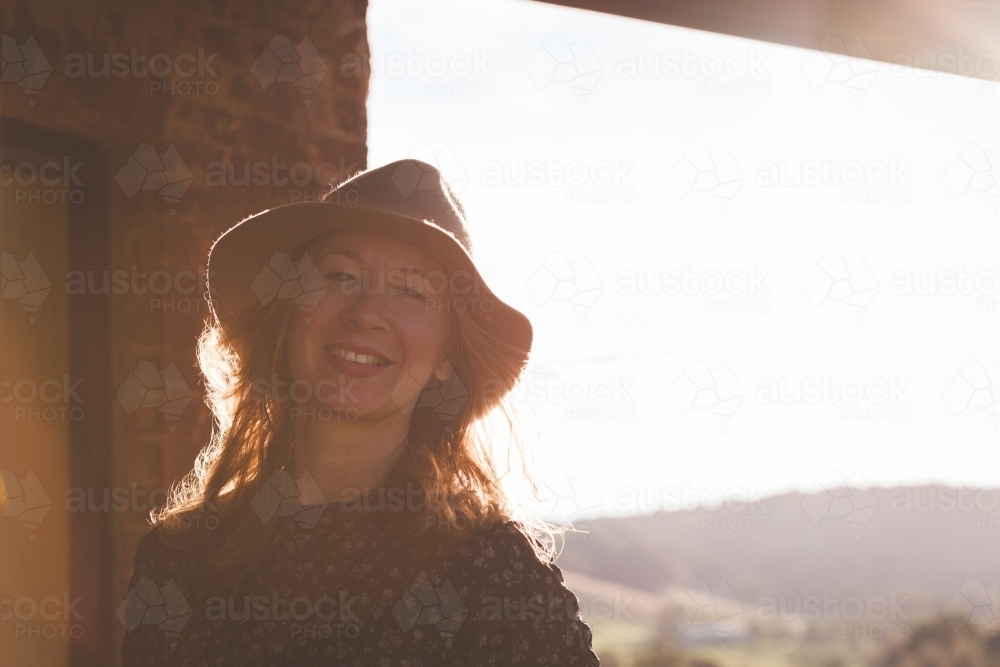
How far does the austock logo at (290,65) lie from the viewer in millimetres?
3246

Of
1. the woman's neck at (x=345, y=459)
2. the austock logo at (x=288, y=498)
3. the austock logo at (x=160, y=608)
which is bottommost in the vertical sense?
the austock logo at (x=160, y=608)

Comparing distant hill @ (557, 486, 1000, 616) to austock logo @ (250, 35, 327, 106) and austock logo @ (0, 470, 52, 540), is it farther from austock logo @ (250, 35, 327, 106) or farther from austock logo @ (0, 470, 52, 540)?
austock logo @ (0, 470, 52, 540)

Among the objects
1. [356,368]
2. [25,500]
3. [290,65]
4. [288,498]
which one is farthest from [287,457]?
[290,65]

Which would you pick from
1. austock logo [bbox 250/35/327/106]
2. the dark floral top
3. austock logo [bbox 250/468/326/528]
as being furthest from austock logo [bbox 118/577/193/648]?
austock logo [bbox 250/35/327/106]

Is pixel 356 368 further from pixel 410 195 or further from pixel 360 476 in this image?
pixel 410 195

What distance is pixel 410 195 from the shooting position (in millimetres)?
2168

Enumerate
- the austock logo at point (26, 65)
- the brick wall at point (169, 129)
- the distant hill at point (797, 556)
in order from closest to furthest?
the austock logo at point (26, 65), the brick wall at point (169, 129), the distant hill at point (797, 556)

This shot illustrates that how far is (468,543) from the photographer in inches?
75.4

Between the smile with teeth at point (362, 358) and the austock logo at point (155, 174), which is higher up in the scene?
the austock logo at point (155, 174)

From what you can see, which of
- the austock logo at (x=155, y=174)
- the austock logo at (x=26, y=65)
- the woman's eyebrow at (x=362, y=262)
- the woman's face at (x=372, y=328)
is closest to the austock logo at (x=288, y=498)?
the woman's face at (x=372, y=328)

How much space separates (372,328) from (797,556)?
27340 millimetres

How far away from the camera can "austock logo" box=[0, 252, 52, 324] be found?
2.60 m

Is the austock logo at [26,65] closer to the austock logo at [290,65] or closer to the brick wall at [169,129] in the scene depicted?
the brick wall at [169,129]

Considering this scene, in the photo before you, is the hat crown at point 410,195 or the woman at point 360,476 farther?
the hat crown at point 410,195
